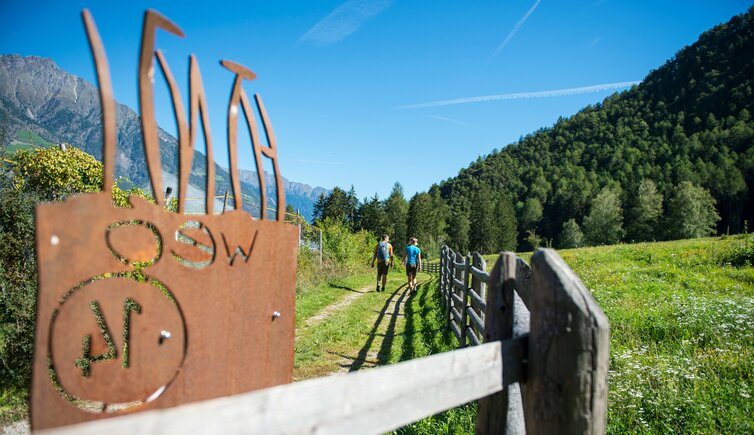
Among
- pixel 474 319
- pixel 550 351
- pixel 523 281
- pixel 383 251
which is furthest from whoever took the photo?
pixel 383 251

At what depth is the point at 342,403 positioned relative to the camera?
43.0 inches

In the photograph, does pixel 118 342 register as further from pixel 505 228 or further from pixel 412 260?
pixel 505 228

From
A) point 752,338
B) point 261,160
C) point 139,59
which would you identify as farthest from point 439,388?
point 752,338

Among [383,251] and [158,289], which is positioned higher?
[158,289]

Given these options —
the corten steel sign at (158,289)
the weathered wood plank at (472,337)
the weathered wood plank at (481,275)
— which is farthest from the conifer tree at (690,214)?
the corten steel sign at (158,289)

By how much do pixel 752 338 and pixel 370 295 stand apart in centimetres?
816

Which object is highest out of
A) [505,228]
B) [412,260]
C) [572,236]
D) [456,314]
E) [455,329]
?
[505,228]

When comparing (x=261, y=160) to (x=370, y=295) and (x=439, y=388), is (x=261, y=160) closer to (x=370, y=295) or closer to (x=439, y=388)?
(x=439, y=388)

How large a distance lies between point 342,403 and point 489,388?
0.67 m

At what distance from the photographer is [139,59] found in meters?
1.44

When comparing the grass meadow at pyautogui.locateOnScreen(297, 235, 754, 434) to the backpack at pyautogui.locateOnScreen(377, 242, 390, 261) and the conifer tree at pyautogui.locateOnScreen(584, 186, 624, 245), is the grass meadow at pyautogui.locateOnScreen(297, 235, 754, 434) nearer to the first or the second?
the backpack at pyautogui.locateOnScreen(377, 242, 390, 261)

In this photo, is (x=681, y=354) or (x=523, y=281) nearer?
(x=523, y=281)

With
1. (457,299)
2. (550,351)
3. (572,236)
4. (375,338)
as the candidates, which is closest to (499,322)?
(550,351)

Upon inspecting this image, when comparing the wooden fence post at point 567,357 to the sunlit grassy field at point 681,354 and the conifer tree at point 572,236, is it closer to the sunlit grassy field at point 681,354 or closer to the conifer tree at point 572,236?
the sunlit grassy field at point 681,354
